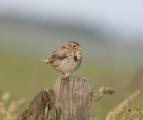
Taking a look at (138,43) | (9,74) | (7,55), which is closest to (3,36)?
(138,43)

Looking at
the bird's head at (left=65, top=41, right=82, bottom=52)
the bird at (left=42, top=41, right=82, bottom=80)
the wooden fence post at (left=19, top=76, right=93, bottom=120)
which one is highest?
the bird's head at (left=65, top=41, right=82, bottom=52)

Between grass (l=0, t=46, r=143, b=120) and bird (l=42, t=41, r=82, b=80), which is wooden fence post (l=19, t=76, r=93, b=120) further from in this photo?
grass (l=0, t=46, r=143, b=120)

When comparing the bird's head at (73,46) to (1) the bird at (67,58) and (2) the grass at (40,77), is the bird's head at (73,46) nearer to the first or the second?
(1) the bird at (67,58)

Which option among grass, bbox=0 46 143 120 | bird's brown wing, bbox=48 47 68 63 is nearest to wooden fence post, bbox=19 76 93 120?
bird's brown wing, bbox=48 47 68 63

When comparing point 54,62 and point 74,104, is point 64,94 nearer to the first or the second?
point 74,104

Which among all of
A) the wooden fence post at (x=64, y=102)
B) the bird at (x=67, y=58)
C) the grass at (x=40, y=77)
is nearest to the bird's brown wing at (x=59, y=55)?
the bird at (x=67, y=58)

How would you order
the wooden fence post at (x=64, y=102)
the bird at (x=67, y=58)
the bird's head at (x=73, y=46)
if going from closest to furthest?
the wooden fence post at (x=64, y=102), the bird at (x=67, y=58), the bird's head at (x=73, y=46)
